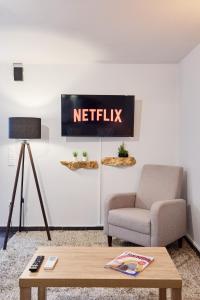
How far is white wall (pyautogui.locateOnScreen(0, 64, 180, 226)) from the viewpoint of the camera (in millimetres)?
3945

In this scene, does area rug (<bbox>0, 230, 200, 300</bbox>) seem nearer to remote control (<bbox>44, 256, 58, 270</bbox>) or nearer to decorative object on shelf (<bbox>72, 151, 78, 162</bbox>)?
remote control (<bbox>44, 256, 58, 270</bbox>)

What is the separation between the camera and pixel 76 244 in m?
3.43

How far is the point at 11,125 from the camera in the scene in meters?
3.44

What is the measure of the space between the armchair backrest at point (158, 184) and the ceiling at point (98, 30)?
1.45 m

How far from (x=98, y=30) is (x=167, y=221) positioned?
2079 millimetres

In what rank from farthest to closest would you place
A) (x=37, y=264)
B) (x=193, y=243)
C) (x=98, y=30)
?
(x=193, y=243) < (x=98, y=30) < (x=37, y=264)

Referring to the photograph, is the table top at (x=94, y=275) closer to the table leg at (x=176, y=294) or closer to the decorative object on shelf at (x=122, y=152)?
the table leg at (x=176, y=294)

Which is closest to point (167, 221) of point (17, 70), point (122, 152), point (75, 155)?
point (122, 152)

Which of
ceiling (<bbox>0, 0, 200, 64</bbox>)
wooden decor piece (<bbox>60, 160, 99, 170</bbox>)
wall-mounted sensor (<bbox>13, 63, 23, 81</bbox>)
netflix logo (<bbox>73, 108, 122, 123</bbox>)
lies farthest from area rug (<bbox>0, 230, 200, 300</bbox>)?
ceiling (<bbox>0, 0, 200, 64</bbox>)

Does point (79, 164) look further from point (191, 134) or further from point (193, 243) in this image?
point (193, 243)

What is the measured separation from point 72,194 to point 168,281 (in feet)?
7.97

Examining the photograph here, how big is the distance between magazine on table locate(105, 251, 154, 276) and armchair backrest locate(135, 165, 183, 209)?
147cm

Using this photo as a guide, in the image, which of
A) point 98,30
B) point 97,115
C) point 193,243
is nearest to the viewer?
point 98,30

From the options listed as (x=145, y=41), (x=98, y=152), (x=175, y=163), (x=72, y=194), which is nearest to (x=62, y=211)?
(x=72, y=194)
